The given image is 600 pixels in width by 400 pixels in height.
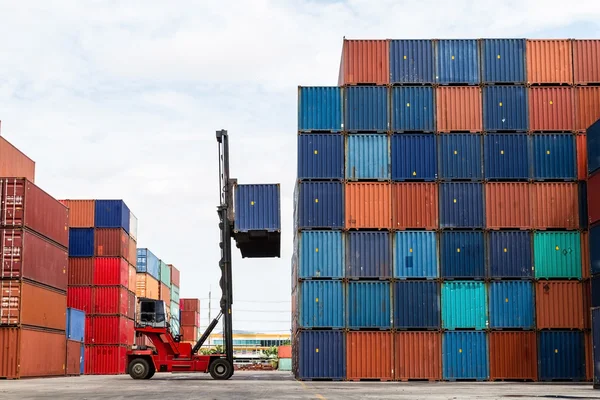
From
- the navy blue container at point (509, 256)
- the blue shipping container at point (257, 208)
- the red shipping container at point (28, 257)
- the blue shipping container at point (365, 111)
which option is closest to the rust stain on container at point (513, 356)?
the navy blue container at point (509, 256)

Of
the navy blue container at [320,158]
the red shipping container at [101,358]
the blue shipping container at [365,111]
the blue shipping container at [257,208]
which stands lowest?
the red shipping container at [101,358]

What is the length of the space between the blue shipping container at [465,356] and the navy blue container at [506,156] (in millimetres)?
7536

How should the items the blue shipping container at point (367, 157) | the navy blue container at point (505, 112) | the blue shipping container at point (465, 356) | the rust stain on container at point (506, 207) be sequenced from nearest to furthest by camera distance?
1. the blue shipping container at point (465, 356)
2. the rust stain on container at point (506, 207)
3. the blue shipping container at point (367, 157)
4. the navy blue container at point (505, 112)

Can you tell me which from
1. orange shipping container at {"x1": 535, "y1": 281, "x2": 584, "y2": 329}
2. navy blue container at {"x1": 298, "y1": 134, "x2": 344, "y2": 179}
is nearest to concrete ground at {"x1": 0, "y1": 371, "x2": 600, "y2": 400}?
orange shipping container at {"x1": 535, "y1": 281, "x2": 584, "y2": 329}

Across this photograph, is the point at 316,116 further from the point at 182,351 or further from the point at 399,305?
the point at 182,351

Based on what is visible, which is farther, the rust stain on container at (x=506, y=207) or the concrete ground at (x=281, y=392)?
the rust stain on container at (x=506, y=207)

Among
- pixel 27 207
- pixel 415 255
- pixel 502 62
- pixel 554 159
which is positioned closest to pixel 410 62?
pixel 502 62

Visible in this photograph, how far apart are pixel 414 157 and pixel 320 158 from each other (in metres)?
4.43

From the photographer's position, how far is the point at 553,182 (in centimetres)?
4172

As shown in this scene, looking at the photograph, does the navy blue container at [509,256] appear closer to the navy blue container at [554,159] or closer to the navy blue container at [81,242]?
the navy blue container at [554,159]

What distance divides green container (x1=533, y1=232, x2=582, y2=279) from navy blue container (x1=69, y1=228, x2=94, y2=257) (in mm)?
36437

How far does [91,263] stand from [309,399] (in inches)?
1863

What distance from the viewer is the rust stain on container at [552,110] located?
42.2 metres

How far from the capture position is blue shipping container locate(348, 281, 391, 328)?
39906 millimetres
